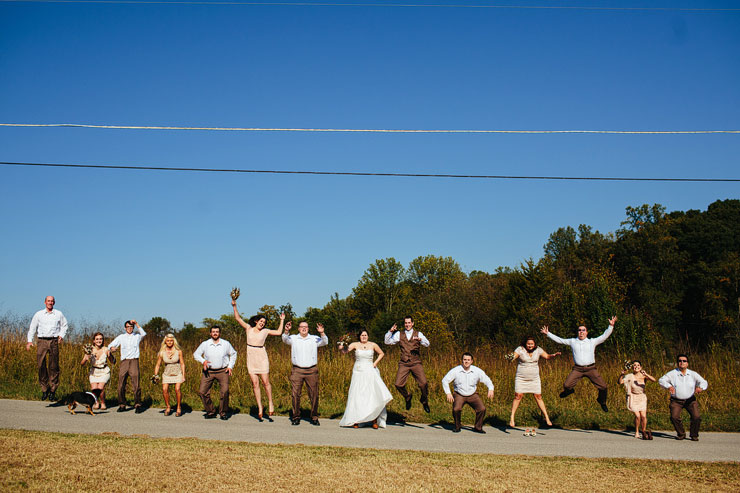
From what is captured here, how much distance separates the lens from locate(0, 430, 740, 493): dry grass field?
8.45 meters

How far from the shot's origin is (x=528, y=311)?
2046 inches

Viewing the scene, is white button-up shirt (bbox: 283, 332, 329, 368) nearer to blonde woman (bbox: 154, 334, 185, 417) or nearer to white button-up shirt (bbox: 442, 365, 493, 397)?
blonde woman (bbox: 154, 334, 185, 417)

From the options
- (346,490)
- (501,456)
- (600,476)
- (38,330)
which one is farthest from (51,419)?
(600,476)

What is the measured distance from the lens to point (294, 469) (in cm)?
936

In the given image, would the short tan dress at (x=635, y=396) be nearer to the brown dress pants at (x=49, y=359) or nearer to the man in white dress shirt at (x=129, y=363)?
the man in white dress shirt at (x=129, y=363)

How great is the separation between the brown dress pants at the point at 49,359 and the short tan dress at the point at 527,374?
11018mm

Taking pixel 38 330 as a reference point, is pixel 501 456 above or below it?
below

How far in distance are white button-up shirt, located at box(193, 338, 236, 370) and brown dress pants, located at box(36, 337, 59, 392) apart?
3.49 m

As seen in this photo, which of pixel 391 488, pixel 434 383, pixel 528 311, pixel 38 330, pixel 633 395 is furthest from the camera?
pixel 528 311

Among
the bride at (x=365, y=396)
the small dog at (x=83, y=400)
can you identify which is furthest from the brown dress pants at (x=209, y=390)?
the bride at (x=365, y=396)

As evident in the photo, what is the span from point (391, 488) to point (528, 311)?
149 feet

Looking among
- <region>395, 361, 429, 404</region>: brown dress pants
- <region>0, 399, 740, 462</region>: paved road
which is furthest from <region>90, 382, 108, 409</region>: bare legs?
<region>395, 361, 429, 404</region>: brown dress pants

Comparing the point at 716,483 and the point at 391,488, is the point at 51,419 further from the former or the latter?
the point at 716,483

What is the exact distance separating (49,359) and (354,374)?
7413mm
